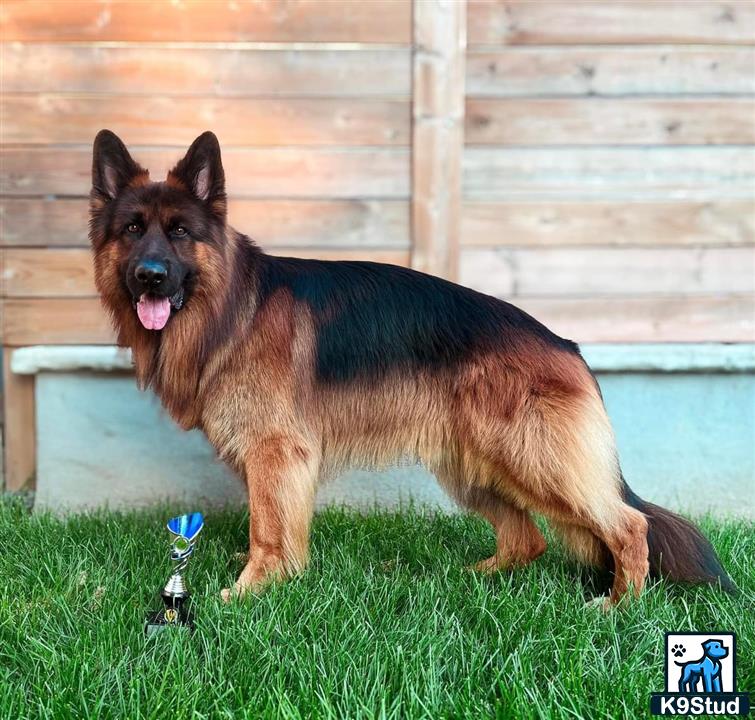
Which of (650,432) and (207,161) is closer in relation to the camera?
(207,161)

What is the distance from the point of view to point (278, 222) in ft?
13.1

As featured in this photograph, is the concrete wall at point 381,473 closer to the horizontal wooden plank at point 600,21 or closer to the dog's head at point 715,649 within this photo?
the horizontal wooden plank at point 600,21

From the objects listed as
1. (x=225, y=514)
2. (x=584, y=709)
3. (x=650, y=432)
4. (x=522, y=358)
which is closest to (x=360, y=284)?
(x=522, y=358)

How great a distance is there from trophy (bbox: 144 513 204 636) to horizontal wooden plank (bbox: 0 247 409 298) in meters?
1.97

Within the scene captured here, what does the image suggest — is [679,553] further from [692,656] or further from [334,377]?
[334,377]

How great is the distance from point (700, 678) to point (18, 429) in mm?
3825

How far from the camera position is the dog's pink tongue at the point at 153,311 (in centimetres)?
279

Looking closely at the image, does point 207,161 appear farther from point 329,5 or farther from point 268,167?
point 329,5

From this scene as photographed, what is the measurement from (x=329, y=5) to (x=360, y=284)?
6.03 ft

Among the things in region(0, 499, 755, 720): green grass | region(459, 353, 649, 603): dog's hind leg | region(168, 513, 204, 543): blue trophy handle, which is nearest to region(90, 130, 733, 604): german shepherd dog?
region(459, 353, 649, 603): dog's hind leg

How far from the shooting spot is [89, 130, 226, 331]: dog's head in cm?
276

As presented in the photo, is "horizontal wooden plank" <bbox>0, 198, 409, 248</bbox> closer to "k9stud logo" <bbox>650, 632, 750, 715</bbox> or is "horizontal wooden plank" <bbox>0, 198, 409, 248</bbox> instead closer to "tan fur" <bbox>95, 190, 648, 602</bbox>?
"tan fur" <bbox>95, 190, 648, 602</bbox>

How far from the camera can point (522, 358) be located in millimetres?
2855

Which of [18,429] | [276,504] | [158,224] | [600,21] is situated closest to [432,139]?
[600,21]
